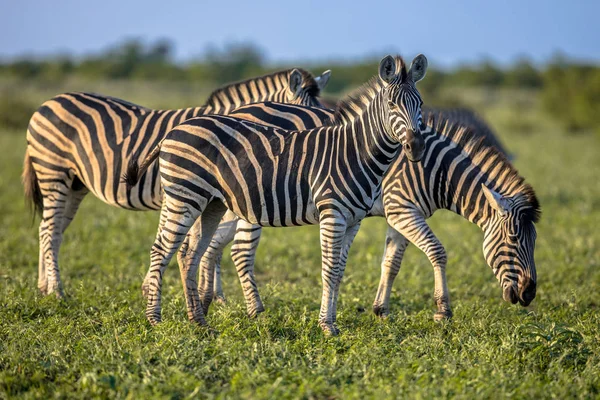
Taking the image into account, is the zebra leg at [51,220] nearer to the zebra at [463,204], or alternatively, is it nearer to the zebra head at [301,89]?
the zebra head at [301,89]

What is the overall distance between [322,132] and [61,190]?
317 cm

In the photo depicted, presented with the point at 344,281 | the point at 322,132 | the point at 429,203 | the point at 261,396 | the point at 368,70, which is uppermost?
the point at 368,70

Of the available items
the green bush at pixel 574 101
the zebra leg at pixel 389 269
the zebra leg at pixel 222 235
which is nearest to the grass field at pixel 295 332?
the zebra leg at pixel 389 269

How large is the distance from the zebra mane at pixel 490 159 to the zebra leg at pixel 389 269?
3.76 ft

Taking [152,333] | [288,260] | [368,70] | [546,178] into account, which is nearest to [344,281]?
[288,260]

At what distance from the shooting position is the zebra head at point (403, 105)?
5156 mm

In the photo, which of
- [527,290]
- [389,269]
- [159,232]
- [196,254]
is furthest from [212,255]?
[527,290]

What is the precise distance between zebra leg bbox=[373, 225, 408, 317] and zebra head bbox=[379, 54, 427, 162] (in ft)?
5.83

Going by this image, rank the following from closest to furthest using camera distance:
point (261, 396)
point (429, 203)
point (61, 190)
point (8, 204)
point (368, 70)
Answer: point (261, 396)
point (429, 203)
point (61, 190)
point (8, 204)
point (368, 70)

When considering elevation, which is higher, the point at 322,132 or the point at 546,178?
the point at 546,178

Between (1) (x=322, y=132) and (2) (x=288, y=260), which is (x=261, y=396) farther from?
(2) (x=288, y=260)

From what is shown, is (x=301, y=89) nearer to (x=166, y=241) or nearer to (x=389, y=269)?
(x=389, y=269)

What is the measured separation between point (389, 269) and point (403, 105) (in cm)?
215

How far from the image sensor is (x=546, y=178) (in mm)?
16562
